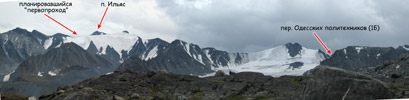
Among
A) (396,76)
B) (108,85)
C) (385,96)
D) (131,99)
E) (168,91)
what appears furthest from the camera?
(168,91)

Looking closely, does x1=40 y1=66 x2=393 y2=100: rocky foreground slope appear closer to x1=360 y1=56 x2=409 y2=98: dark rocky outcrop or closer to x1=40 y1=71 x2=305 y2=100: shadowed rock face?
x1=40 y1=71 x2=305 y2=100: shadowed rock face

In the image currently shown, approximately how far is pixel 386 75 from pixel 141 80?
58.3 metres

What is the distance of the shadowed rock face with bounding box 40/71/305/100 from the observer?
8191 cm

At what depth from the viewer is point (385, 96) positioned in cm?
3931

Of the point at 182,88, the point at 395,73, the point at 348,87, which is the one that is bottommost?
the point at 182,88

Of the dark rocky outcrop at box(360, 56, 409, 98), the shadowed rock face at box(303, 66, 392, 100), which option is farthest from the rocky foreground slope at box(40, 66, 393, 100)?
the shadowed rock face at box(303, 66, 392, 100)

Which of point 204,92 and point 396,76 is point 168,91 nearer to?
point 204,92

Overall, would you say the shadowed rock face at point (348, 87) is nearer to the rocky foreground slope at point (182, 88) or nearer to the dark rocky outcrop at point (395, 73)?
the rocky foreground slope at point (182, 88)

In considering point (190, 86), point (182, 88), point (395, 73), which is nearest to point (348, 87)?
point (395, 73)

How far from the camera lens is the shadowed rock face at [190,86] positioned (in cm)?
8191

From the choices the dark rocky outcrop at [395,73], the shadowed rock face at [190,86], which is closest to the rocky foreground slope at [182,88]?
the shadowed rock face at [190,86]

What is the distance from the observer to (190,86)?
9425cm

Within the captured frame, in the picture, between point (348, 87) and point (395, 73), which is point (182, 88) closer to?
point (395, 73)

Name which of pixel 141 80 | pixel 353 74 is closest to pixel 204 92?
pixel 141 80
